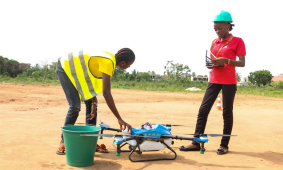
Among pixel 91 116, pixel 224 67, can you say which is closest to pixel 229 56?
pixel 224 67

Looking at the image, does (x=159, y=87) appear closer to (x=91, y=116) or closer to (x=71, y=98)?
(x=91, y=116)

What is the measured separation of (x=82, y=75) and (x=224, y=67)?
2.16 metres

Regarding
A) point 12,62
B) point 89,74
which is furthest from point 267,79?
point 89,74

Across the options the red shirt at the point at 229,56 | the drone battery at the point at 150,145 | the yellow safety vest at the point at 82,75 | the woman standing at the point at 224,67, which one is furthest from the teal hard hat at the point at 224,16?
the drone battery at the point at 150,145

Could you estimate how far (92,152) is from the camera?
3.31 metres

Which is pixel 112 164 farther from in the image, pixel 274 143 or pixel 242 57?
pixel 274 143

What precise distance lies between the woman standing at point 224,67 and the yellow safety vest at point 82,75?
67.0 inches

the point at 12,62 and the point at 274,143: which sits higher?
the point at 12,62

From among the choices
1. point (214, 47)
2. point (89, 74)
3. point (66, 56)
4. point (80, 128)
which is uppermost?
point (214, 47)

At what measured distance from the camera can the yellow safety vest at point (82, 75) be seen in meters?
3.59

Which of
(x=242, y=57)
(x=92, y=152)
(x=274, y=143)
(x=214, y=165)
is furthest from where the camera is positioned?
(x=274, y=143)

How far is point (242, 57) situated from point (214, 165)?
1.64 m

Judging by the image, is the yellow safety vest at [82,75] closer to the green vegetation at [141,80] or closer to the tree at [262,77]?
the green vegetation at [141,80]

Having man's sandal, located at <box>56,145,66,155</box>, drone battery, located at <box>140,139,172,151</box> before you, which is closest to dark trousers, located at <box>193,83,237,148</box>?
drone battery, located at <box>140,139,172,151</box>
